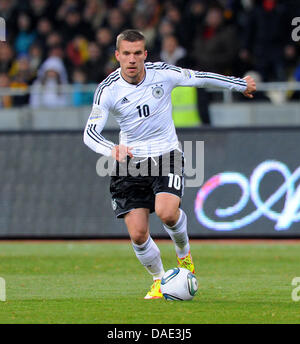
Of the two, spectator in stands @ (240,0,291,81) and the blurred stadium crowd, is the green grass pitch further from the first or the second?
spectator in stands @ (240,0,291,81)

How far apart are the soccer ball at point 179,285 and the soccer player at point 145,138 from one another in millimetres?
290

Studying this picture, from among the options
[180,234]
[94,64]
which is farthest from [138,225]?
[94,64]

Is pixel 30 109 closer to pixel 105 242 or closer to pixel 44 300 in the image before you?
pixel 105 242

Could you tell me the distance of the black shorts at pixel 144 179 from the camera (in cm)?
922

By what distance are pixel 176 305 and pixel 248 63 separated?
9.43 meters

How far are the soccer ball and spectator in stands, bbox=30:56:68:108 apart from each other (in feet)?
30.0

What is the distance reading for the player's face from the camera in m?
9.02

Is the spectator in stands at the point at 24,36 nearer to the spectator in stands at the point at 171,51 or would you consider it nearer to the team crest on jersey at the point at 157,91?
the spectator in stands at the point at 171,51

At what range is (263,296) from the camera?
363 inches

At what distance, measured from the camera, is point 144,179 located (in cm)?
925

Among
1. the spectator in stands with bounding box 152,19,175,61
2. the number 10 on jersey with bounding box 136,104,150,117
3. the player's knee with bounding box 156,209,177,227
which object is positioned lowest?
the player's knee with bounding box 156,209,177,227

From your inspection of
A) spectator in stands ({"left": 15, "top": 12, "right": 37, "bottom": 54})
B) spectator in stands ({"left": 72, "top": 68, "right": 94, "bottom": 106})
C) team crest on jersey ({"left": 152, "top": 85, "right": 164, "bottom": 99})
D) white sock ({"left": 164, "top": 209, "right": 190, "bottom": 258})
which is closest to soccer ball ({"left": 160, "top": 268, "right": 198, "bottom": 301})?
white sock ({"left": 164, "top": 209, "right": 190, "bottom": 258})

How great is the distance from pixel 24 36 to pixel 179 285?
1266 centimetres

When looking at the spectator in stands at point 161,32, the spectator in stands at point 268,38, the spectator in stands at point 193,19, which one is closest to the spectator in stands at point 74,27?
the spectator in stands at point 161,32
